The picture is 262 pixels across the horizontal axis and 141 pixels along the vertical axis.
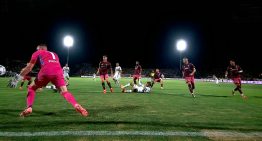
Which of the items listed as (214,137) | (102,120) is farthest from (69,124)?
(214,137)

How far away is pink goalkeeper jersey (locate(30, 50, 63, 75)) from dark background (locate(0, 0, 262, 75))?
46.4 metres

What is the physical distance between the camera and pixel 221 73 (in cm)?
5653

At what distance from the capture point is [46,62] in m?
7.52

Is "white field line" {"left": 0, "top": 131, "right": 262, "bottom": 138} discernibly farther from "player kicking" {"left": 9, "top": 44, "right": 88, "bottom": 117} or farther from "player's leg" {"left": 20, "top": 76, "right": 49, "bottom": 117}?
"player's leg" {"left": 20, "top": 76, "right": 49, "bottom": 117}

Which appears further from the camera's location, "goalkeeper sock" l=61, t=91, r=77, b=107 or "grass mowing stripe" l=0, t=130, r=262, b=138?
"goalkeeper sock" l=61, t=91, r=77, b=107

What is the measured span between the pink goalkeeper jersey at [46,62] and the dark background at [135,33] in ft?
152

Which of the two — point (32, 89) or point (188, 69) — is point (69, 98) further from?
point (188, 69)

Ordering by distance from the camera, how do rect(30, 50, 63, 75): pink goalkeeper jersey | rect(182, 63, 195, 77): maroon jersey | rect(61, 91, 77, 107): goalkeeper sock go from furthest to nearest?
rect(182, 63, 195, 77): maroon jersey → rect(61, 91, 77, 107): goalkeeper sock → rect(30, 50, 63, 75): pink goalkeeper jersey

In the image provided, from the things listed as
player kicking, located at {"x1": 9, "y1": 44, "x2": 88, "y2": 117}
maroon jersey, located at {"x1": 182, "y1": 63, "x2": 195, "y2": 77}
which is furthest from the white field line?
maroon jersey, located at {"x1": 182, "y1": 63, "x2": 195, "y2": 77}

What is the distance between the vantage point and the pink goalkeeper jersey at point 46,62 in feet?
24.6

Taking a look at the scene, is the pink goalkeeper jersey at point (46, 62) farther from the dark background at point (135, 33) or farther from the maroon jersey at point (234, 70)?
the dark background at point (135, 33)

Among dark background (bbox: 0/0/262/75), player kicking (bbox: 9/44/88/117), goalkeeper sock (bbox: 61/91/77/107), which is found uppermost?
dark background (bbox: 0/0/262/75)

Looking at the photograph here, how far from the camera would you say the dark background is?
55.0m

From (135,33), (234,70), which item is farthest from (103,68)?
(135,33)
